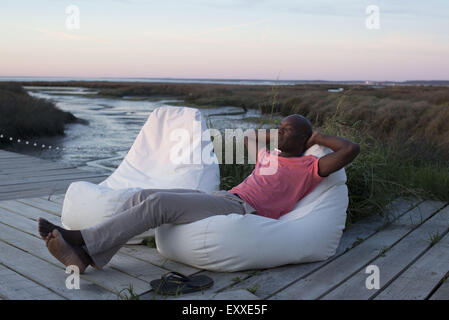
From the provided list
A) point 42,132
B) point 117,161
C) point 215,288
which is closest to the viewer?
point 215,288

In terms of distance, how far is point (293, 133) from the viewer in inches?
110

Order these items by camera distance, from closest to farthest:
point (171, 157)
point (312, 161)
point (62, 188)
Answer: point (312, 161), point (171, 157), point (62, 188)

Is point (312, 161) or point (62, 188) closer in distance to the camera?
point (312, 161)

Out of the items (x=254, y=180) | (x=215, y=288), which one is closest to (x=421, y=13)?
(x=254, y=180)

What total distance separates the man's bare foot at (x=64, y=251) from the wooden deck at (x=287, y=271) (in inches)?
3.7

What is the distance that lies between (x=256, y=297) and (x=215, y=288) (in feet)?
0.79

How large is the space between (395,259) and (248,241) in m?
0.93

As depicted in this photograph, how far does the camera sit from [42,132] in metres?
10.3

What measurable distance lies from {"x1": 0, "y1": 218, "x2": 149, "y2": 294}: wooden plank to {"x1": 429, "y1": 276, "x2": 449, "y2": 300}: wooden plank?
4.57ft

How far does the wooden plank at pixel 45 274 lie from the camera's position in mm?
2094

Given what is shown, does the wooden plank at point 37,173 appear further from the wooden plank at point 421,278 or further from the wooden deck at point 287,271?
the wooden plank at point 421,278

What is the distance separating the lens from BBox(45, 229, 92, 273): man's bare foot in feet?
7.26

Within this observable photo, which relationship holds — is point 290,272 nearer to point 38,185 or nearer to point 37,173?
point 38,185
